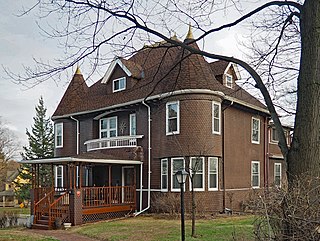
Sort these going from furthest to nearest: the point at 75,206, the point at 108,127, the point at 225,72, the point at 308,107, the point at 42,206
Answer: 1. the point at 108,127
2. the point at 225,72
3. the point at 42,206
4. the point at 75,206
5. the point at 308,107

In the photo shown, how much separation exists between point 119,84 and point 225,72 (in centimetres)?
613

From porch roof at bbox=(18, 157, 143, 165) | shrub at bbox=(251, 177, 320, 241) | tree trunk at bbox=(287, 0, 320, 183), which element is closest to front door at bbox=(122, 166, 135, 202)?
porch roof at bbox=(18, 157, 143, 165)

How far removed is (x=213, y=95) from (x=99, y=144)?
729 centimetres

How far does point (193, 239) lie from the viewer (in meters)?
12.4

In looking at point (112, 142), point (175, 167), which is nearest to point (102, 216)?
point (175, 167)

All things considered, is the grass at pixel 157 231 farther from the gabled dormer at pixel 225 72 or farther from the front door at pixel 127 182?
the gabled dormer at pixel 225 72

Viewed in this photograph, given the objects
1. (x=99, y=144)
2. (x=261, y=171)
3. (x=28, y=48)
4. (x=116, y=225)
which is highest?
(x=28, y=48)

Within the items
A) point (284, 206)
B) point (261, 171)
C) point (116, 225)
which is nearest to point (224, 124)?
point (261, 171)

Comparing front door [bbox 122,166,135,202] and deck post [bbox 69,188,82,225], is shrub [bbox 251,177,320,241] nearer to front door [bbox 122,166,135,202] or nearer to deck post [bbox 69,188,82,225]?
Result: deck post [bbox 69,188,82,225]

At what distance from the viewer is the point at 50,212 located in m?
17.6

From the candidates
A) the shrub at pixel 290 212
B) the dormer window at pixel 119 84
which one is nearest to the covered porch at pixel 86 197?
the dormer window at pixel 119 84

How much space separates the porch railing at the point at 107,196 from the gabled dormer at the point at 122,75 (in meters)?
5.77

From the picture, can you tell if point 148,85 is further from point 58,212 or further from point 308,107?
point 308,107

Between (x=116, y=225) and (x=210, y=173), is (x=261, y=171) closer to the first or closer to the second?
(x=210, y=173)
